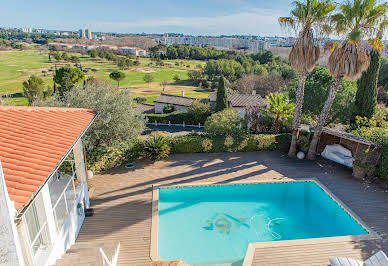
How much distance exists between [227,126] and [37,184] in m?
13.5

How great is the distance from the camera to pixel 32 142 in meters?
6.82

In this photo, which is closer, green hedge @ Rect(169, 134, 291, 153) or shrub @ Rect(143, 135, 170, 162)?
shrub @ Rect(143, 135, 170, 162)

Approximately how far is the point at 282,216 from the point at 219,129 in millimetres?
7609

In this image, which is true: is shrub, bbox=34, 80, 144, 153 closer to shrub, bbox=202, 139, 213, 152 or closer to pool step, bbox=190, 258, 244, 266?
shrub, bbox=202, 139, 213, 152

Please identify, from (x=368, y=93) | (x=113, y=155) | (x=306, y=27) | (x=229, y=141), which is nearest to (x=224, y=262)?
(x=113, y=155)

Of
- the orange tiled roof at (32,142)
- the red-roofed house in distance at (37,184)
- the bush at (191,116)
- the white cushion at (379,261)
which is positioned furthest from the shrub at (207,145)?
the bush at (191,116)

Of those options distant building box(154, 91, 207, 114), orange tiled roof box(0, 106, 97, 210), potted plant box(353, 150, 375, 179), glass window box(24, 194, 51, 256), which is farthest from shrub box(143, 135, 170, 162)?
distant building box(154, 91, 207, 114)

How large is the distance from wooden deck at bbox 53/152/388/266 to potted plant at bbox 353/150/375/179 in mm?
555

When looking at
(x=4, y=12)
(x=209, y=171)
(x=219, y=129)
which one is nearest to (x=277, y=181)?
(x=209, y=171)

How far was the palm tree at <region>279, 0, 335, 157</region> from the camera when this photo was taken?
45.3 feet

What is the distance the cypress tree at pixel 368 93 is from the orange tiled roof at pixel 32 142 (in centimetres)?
1993

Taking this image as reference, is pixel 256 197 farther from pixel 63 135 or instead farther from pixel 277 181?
pixel 63 135

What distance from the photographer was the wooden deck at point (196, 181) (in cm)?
851

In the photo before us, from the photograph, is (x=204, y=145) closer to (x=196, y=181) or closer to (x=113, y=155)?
(x=196, y=181)
